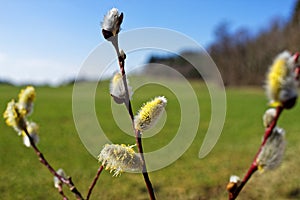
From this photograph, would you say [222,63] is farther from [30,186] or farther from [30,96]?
[30,96]

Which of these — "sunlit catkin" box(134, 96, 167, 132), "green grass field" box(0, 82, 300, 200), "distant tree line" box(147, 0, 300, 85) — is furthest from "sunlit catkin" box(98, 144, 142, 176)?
"distant tree line" box(147, 0, 300, 85)

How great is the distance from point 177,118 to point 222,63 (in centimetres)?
2101

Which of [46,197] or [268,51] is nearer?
[46,197]

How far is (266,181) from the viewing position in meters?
2.93

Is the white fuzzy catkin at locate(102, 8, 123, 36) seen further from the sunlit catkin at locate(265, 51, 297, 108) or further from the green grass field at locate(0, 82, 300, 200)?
the green grass field at locate(0, 82, 300, 200)

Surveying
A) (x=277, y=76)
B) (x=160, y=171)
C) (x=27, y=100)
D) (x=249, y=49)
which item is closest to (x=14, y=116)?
(x=27, y=100)

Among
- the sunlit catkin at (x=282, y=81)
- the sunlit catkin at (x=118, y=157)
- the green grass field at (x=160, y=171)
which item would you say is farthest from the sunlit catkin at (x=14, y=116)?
the green grass field at (x=160, y=171)

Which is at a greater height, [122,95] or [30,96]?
[30,96]

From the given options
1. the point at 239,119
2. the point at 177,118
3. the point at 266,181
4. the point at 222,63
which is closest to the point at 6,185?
the point at 266,181

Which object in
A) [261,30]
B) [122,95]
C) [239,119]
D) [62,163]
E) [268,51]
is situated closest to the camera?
[122,95]

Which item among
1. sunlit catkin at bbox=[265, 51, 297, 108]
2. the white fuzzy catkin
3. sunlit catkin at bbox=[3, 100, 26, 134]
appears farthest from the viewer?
sunlit catkin at bbox=[3, 100, 26, 134]

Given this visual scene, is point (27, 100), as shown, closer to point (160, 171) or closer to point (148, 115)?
point (148, 115)

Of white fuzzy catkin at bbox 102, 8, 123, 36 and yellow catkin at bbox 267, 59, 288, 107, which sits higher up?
white fuzzy catkin at bbox 102, 8, 123, 36

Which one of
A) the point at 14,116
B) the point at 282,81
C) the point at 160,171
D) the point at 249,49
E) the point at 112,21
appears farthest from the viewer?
the point at 249,49
